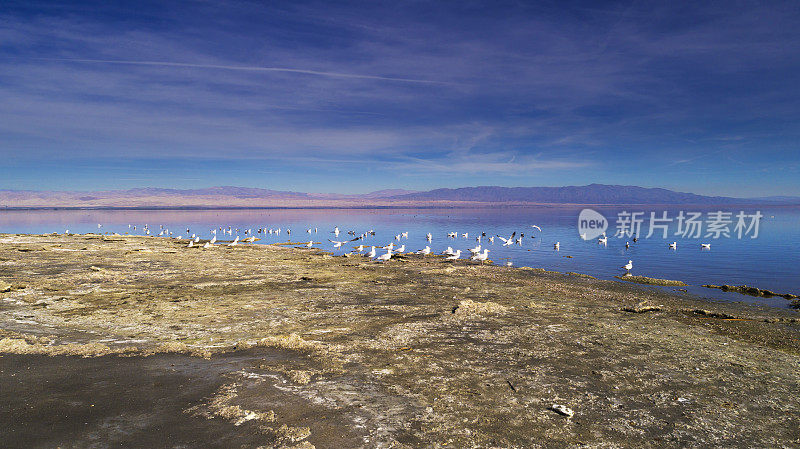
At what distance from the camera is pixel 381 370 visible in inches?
A: 356

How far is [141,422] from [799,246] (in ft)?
211

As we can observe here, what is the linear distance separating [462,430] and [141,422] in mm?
5305

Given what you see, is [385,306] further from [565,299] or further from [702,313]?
[702,313]

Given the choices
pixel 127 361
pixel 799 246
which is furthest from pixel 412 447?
pixel 799 246

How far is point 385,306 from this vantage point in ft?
51.6

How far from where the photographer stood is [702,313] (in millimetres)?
16031

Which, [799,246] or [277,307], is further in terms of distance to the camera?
[799,246]

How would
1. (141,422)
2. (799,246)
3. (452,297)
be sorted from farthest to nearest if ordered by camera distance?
(799,246)
(452,297)
(141,422)

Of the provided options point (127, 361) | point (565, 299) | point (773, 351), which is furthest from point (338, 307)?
point (773, 351)

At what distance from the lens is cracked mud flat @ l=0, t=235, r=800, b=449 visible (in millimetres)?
6559

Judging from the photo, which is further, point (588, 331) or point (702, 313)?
point (702, 313)

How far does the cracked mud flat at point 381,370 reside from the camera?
6559mm

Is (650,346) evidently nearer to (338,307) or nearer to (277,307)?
(338,307)

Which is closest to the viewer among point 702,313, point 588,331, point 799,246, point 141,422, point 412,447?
point 412,447
